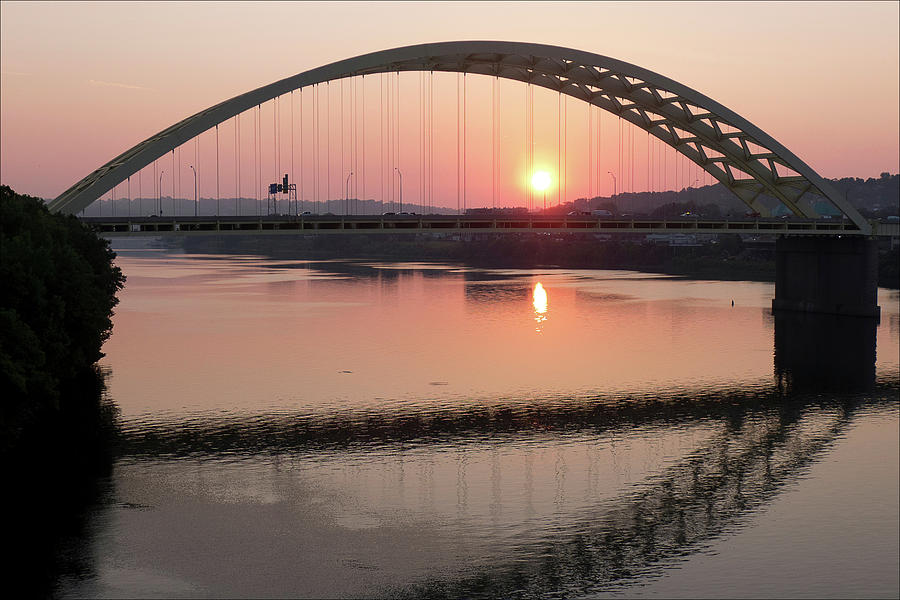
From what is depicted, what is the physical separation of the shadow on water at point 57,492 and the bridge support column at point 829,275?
192 feet

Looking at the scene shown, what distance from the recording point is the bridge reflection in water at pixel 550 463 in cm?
2664

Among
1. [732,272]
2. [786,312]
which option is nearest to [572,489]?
[786,312]

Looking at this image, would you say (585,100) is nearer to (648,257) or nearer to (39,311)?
(39,311)

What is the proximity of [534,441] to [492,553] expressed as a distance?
12.5 metres

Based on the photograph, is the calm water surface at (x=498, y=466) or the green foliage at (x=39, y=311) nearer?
the calm water surface at (x=498, y=466)

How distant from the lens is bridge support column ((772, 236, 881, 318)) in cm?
7981

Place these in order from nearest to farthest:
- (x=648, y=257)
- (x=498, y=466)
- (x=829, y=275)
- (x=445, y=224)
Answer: (x=498, y=466)
(x=445, y=224)
(x=829, y=275)
(x=648, y=257)

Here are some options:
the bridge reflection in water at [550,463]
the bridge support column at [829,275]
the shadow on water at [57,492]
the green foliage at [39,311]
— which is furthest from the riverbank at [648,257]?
the shadow on water at [57,492]

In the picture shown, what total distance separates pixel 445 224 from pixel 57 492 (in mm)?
43513

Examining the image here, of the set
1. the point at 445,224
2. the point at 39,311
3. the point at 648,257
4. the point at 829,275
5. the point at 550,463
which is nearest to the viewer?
the point at 550,463

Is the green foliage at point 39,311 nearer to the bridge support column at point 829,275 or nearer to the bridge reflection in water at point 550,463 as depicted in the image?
the bridge reflection in water at point 550,463

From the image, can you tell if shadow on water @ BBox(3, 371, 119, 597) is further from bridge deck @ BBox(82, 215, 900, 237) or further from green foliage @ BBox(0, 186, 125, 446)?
bridge deck @ BBox(82, 215, 900, 237)

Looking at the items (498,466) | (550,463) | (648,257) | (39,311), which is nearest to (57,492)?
(39,311)

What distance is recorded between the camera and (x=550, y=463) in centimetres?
3553
